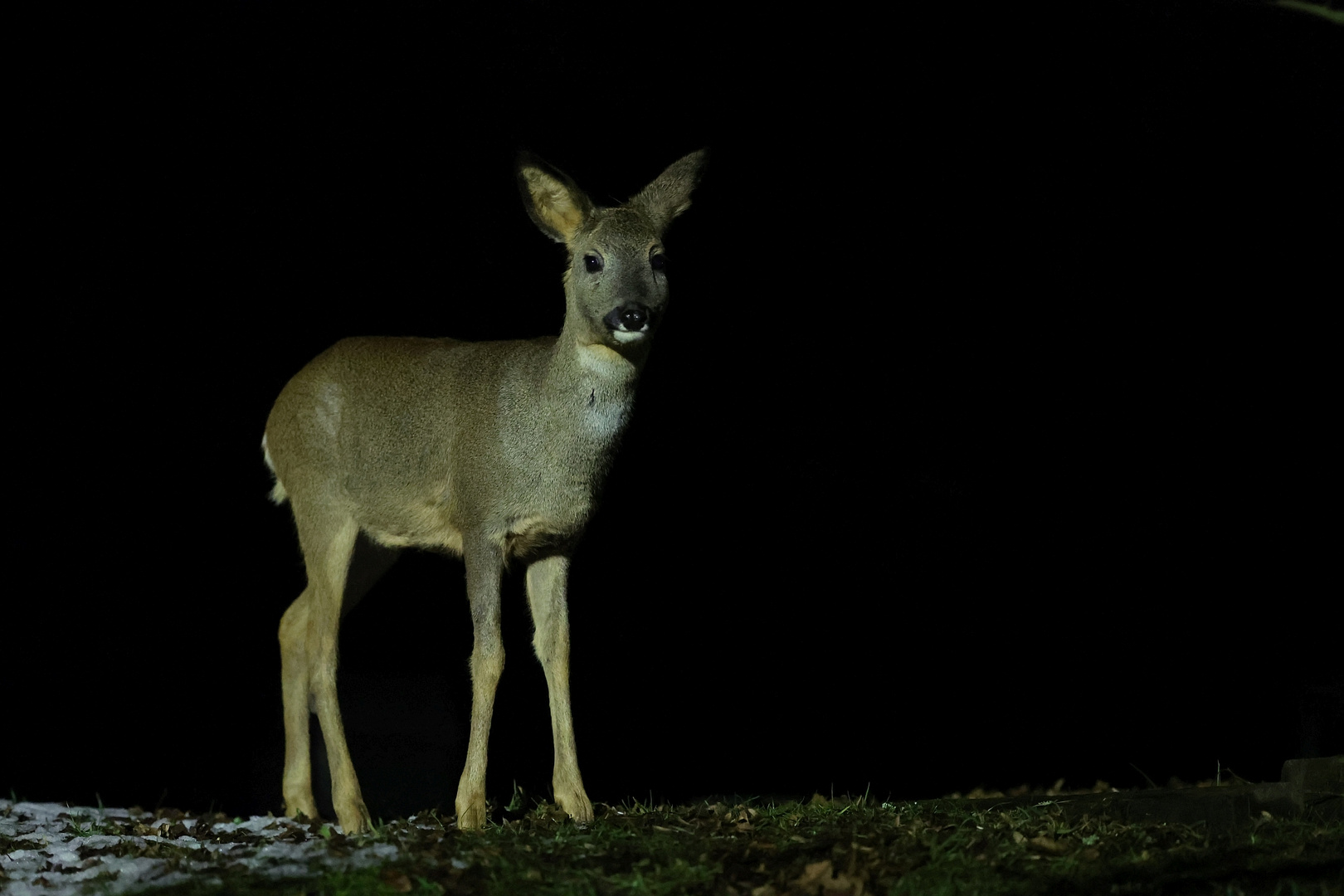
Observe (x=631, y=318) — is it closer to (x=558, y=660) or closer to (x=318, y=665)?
(x=558, y=660)

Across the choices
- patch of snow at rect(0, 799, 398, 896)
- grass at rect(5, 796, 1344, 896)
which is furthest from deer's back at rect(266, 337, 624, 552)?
patch of snow at rect(0, 799, 398, 896)

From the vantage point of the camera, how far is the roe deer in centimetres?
652

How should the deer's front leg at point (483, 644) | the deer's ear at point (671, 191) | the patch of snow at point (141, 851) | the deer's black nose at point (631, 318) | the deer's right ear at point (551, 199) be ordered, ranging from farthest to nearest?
1. the deer's ear at point (671, 191)
2. the deer's right ear at point (551, 199)
3. the deer's front leg at point (483, 644)
4. the deer's black nose at point (631, 318)
5. the patch of snow at point (141, 851)

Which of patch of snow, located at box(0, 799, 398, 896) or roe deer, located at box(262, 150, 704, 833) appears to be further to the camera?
roe deer, located at box(262, 150, 704, 833)

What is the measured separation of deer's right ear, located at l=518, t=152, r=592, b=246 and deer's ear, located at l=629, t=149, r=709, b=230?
272 mm

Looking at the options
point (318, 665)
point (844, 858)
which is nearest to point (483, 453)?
point (318, 665)

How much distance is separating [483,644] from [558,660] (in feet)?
1.25

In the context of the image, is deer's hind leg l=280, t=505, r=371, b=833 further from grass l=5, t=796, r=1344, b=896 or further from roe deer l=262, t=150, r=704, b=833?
grass l=5, t=796, r=1344, b=896

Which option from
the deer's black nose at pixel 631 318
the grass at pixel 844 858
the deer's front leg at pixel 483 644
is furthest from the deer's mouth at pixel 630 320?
the grass at pixel 844 858

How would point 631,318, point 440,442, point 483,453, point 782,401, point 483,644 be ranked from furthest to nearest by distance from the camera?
point 782,401
point 440,442
point 483,453
point 483,644
point 631,318

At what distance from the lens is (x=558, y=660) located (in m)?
6.73

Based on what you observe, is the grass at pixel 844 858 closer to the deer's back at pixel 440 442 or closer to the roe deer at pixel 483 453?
the roe deer at pixel 483 453

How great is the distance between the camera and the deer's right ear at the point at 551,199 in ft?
21.9

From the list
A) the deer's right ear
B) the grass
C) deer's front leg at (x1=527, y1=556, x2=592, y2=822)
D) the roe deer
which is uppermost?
the deer's right ear
